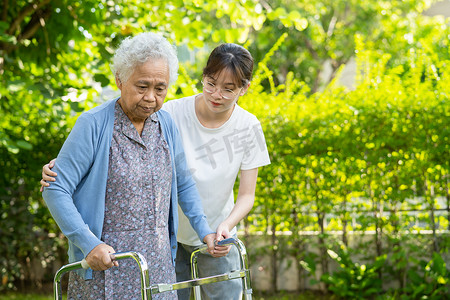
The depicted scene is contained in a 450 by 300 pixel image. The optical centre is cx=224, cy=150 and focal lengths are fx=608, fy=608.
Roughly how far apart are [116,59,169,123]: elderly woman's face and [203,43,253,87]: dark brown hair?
404 mm

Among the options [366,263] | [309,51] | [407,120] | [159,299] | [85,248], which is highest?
[309,51]

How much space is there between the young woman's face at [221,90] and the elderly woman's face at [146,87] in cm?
39

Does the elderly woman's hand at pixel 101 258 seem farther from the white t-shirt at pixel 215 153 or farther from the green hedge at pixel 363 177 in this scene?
the green hedge at pixel 363 177

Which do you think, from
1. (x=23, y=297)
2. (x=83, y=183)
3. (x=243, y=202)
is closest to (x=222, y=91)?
(x=243, y=202)

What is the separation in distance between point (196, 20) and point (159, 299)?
3.48 metres

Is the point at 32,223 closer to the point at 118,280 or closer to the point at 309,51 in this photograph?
the point at 118,280

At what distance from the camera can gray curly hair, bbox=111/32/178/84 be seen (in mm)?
1998

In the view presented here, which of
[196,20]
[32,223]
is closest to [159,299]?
[196,20]

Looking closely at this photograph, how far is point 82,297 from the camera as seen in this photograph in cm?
206

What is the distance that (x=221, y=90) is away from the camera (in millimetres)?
2426

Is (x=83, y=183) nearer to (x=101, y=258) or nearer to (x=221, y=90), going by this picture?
(x=101, y=258)

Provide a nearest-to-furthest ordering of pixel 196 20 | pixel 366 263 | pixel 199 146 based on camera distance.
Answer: pixel 199 146, pixel 196 20, pixel 366 263

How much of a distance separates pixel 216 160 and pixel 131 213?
634 millimetres

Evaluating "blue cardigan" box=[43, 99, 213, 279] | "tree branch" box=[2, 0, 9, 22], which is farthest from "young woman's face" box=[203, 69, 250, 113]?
"tree branch" box=[2, 0, 9, 22]
